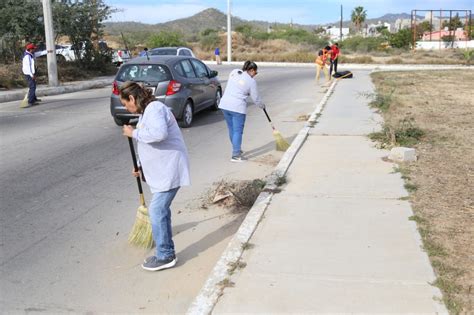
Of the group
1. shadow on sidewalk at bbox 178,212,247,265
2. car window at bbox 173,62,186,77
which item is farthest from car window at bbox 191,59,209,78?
shadow on sidewalk at bbox 178,212,247,265

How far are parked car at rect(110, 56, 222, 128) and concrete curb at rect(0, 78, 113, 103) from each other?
7.49 meters

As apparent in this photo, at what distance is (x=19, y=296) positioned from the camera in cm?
417

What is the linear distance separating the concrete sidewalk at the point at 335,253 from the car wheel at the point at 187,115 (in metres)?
4.45

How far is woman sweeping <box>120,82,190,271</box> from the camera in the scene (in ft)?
13.8

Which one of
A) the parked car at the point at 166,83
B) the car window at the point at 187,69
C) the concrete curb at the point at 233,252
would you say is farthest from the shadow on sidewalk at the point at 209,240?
the car window at the point at 187,69

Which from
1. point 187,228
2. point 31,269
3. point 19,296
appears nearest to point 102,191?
point 187,228

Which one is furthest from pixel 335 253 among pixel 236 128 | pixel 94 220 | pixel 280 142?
pixel 280 142

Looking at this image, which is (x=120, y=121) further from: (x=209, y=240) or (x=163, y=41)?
(x=163, y=41)

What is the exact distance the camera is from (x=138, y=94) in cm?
425

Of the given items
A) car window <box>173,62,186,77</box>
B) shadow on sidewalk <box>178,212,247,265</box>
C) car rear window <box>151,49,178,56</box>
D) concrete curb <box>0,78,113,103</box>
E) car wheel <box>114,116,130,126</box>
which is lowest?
shadow on sidewalk <box>178,212,247,265</box>

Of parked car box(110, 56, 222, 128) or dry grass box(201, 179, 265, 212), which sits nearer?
dry grass box(201, 179, 265, 212)

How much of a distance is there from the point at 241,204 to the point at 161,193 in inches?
76.6

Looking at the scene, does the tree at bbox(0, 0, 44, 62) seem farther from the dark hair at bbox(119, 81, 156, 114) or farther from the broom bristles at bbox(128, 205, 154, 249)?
the dark hair at bbox(119, 81, 156, 114)

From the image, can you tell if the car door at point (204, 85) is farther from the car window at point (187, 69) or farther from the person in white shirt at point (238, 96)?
the person in white shirt at point (238, 96)
